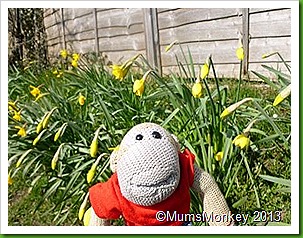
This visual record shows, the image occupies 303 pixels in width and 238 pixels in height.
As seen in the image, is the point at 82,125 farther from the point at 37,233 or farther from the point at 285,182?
the point at 285,182

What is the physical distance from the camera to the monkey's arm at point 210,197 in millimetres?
1188

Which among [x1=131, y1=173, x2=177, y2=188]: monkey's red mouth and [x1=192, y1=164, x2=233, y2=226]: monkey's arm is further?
[x1=192, y1=164, x2=233, y2=226]: monkey's arm

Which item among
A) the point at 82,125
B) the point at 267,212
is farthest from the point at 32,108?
the point at 267,212

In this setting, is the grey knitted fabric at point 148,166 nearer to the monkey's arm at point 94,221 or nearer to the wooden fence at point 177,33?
the monkey's arm at point 94,221

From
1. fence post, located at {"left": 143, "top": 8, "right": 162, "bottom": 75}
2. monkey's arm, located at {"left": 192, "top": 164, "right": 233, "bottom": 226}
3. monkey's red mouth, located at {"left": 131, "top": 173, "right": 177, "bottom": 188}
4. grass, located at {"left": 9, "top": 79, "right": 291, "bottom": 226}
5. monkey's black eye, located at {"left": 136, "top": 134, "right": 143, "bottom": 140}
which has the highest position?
fence post, located at {"left": 143, "top": 8, "right": 162, "bottom": 75}

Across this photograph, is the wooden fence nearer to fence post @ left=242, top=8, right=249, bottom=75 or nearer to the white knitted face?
fence post @ left=242, top=8, right=249, bottom=75

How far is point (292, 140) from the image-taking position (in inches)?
53.3

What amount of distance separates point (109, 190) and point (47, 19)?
9.56ft

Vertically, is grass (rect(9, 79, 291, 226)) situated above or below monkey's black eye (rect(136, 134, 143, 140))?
below

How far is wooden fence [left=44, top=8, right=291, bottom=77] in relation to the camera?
2.26 m

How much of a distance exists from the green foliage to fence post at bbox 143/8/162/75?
3.05 ft

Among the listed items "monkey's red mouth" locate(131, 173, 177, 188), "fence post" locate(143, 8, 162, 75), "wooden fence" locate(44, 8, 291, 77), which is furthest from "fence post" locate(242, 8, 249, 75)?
"monkey's red mouth" locate(131, 173, 177, 188)

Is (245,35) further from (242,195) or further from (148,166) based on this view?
(148,166)

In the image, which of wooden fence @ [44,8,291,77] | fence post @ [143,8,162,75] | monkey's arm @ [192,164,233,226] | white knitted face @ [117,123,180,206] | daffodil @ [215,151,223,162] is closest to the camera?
white knitted face @ [117,123,180,206]
